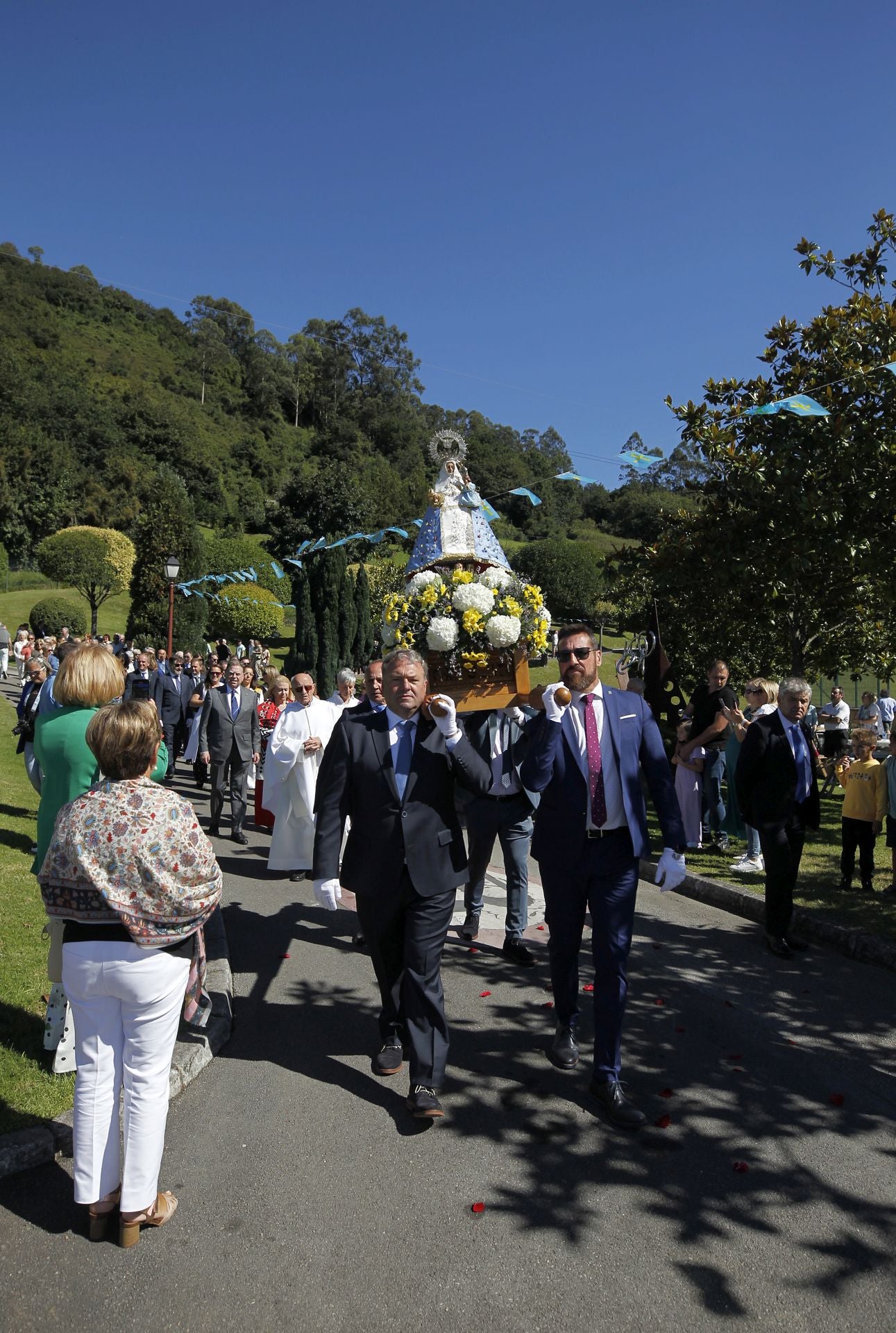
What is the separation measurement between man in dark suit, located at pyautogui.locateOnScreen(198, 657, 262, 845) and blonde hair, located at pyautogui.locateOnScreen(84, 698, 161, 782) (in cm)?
735

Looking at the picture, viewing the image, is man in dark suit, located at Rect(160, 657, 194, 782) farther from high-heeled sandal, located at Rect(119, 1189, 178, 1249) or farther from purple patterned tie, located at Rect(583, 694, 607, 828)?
high-heeled sandal, located at Rect(119, 1189, 178, 1249)

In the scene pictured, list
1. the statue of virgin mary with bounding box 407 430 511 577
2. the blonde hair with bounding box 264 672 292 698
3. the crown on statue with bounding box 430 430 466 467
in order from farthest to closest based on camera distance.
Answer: the blonde hair with bounding box 264 672 292 698
the crown on statue with bounding box 430 430 466 467
the statue of virgin mary with bounding box 407 430 511 577

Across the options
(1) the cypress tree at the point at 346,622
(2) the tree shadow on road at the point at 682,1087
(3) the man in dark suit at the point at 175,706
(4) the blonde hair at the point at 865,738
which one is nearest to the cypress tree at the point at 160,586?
(1) the cypress tree at the point at 346,622

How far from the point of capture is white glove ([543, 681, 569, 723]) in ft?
14.6

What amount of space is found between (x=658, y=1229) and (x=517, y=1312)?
690 millimetres

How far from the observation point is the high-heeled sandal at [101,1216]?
125 inches

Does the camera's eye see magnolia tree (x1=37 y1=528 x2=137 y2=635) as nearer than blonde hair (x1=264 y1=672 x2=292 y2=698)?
No

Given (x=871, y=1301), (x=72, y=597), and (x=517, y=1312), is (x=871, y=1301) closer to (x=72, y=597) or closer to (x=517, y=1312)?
(x=517, y=1312)

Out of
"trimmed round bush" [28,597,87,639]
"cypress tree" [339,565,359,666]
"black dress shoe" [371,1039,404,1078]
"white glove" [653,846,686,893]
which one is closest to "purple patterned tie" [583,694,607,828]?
"white glove" [653,846,686,893]

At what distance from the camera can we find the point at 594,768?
447cm

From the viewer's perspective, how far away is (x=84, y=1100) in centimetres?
312

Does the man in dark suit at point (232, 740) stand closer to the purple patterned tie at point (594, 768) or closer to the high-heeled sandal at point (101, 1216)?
the purple patterned tie at point (594, 768)

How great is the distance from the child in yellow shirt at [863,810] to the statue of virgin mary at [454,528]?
389 cm

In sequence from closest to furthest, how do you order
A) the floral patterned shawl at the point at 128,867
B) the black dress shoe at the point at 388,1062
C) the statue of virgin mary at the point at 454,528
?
the floral patterned shawl at the point at 128,867 < the black dress shoe at the point at 388,1062 < the statue of virgin mary at the point at 454,528
